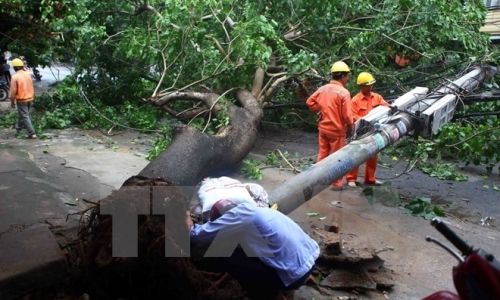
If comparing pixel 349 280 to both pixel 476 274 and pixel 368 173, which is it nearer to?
pixel 476 274

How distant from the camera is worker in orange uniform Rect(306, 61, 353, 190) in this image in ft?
20.1

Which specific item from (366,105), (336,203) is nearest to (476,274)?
(336,203)

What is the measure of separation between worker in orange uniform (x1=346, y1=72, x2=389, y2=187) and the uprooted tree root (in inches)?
143

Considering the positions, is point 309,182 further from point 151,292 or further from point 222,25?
point 222,25

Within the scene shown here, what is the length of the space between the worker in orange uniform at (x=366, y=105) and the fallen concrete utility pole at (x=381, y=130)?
0.56 metres

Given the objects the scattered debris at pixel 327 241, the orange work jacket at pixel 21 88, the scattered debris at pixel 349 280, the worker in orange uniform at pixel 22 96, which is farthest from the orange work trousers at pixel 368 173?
the orange work jacket at pixel 21 88

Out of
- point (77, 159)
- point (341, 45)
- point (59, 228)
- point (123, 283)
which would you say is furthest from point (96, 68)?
point (123, 283)

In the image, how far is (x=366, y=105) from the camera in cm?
652

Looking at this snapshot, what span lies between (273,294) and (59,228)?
183 centimetres

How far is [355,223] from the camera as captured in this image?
5.08m

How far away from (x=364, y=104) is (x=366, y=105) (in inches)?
1.2

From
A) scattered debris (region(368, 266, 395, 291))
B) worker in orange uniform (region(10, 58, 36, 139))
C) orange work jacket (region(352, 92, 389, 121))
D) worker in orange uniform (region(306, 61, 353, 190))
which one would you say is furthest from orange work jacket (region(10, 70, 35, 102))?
scattered debris (region(368, 266, 395, 291))

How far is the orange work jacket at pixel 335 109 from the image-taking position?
20.1ft

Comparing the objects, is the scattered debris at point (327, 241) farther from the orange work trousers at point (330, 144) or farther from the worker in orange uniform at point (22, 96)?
→ the worker in orange uniform at point (22, 96)
